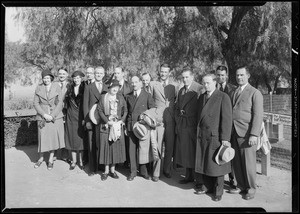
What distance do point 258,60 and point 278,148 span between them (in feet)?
6.49

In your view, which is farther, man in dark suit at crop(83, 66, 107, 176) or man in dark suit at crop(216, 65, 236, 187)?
man in dark suit at crop(83, 66, 107, 176)

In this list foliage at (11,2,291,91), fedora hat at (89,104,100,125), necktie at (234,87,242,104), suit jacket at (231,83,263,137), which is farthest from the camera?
foliage at (11,2,291,91)

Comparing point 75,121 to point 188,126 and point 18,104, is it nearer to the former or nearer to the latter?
point 188,126

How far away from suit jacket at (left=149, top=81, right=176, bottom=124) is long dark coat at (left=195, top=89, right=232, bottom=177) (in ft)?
2.58

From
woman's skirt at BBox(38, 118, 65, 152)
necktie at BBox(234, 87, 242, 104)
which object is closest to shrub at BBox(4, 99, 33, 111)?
woman's skirt at BBox(38, 118, 65, 152)

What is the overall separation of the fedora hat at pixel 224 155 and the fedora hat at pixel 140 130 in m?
1.20

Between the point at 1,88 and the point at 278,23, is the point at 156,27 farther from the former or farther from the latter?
the point at 1,88

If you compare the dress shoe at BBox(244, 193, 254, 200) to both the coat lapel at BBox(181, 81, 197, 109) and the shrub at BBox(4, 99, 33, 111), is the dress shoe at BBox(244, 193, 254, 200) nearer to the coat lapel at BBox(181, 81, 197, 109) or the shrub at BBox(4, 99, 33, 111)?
the coat lapel at BBox(181, 81, 197, 109)

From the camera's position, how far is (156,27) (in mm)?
5418

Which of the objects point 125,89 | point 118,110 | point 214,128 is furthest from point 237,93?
point 125,89

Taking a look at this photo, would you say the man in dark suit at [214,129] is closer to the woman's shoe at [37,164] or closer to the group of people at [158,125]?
the group of people at [158,125]

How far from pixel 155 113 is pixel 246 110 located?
1387mm

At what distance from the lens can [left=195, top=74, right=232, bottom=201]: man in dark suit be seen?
13.0 feet

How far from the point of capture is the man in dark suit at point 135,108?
185 inches
